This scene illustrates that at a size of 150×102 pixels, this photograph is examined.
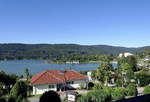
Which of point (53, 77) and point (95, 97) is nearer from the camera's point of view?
point (95, 97)

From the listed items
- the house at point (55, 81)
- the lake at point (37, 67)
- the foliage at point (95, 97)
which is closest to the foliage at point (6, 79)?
the house at point (55, 81)

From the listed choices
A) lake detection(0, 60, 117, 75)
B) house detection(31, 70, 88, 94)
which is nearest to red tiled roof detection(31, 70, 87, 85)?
house detection(31, 70, 88, 94)

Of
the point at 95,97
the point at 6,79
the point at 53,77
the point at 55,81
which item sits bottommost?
the point at 6,79

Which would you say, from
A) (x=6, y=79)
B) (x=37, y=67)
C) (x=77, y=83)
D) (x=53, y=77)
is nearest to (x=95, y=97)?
(x=53, y=77)

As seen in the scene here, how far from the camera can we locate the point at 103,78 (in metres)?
34.6

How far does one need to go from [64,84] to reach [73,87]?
2.09 m

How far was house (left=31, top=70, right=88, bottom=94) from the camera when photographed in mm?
28281

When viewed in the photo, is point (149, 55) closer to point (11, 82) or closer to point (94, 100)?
point (11, 82)

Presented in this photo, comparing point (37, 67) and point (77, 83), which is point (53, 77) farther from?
point (37, 67)

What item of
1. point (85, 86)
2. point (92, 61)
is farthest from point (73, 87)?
point (92, 61)

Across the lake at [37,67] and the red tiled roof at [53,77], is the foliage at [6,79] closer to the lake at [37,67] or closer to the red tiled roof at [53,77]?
the red tiled roof at [53,77]

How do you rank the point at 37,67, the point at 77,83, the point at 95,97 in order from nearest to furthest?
the point at 95,97 → the point at 77,83 → the point at 37,67

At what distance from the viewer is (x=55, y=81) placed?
28922mm

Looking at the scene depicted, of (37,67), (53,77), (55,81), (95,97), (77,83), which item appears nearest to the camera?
(95,97)
